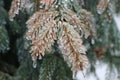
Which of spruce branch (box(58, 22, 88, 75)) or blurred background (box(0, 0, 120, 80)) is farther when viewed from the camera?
blurred background (box(0, 0, 120, 80))

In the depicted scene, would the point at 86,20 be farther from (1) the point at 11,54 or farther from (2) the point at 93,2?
(1) the point at 11,54

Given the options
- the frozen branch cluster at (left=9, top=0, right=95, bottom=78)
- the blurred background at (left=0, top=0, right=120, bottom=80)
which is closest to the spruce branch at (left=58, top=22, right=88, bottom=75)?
the frozen branch cluster at (left=9, top=0, right=95, bottom=78)

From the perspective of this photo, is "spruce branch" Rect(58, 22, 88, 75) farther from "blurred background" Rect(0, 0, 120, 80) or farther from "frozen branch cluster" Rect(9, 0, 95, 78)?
"blurred background" Rect(0, 0, 120, 80)

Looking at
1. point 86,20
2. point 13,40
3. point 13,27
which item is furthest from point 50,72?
point 13,40

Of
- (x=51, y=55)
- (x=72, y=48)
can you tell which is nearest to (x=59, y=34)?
(x=72, y=48)

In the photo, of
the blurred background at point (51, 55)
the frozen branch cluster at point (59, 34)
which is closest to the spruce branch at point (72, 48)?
the frozen branch cluster at point (59, 34)

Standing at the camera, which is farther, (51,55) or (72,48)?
(51,55)

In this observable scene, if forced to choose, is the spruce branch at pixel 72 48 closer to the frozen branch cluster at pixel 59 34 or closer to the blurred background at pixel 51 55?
the frozen branch cluster at pixel 59 34

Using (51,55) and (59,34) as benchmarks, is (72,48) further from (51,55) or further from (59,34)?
(51,55)
